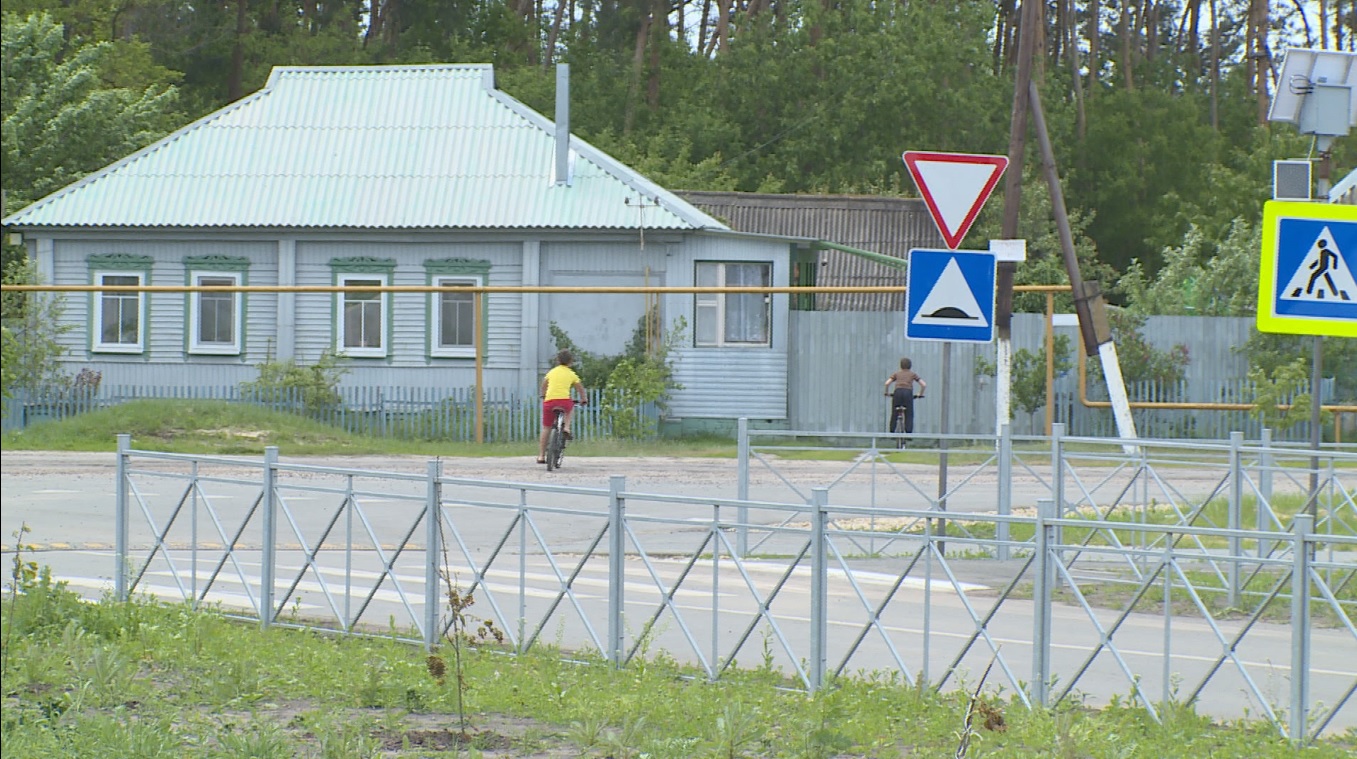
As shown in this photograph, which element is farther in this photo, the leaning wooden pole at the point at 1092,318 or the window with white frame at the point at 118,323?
the window with white frame at the point at 118,323

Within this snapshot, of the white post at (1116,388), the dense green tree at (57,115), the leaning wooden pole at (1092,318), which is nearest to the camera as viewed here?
the leaning wooden pole at (1092,318)

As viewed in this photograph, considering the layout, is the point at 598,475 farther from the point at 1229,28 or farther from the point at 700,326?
the point at 1229,28

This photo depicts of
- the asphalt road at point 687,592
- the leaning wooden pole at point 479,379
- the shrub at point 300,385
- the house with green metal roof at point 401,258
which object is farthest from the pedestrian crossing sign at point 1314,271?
the shrub at point 300,385

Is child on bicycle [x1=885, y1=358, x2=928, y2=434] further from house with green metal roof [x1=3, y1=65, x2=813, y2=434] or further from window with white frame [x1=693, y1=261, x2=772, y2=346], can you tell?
window with white frame [x1=693, y1=261, x2=772, y2=346]

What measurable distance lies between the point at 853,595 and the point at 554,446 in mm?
11250

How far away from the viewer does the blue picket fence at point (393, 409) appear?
2452 cm

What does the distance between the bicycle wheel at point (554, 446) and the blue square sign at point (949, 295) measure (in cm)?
981

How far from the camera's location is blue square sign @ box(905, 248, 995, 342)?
428 inches

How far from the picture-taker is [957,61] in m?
45.4

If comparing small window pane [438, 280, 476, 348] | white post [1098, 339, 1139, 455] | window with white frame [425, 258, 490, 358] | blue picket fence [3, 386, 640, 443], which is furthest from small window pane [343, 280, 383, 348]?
white post [1098, 339, 1139, 455]

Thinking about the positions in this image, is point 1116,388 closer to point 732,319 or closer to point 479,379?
point 732,319

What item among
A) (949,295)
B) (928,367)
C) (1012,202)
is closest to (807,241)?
(928,367)

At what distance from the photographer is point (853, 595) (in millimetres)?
9305

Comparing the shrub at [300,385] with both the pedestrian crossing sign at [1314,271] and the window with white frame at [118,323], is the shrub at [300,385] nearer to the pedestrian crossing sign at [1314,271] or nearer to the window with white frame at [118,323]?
the window with white frame at [118,323]
